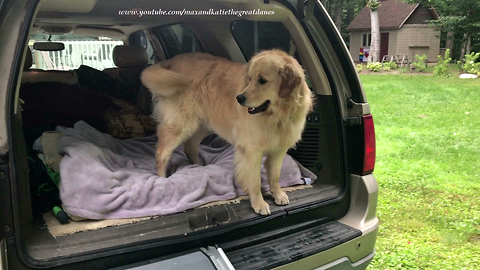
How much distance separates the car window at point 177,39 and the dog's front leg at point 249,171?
171cm

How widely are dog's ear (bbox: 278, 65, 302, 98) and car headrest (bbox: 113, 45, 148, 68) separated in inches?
100

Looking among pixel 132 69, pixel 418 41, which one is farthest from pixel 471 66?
pixel 132 69

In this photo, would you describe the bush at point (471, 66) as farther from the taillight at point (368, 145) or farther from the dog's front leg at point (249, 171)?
the dog's front leg at point (249, 171)

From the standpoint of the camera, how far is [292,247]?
2.04 metres

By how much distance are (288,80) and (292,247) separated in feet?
3.21

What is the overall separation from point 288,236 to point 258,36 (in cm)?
191

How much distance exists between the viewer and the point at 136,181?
241 centimetres

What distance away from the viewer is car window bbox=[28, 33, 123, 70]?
4.09m

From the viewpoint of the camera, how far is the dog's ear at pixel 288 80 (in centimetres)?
228

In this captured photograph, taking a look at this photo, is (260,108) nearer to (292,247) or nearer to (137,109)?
(292,247)

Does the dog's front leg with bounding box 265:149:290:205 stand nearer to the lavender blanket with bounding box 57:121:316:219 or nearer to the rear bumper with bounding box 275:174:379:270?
the lavender blanket with bounding box 57:121:316:219

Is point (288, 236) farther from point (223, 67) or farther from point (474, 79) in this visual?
point (474, 79)

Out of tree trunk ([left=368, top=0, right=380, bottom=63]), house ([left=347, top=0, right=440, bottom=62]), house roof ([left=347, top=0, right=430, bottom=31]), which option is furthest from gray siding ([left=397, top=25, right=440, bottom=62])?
tree trunk ([left=368, top=0, right=380, bottom=63])

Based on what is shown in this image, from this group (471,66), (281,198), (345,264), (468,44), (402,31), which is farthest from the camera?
(402,31)
